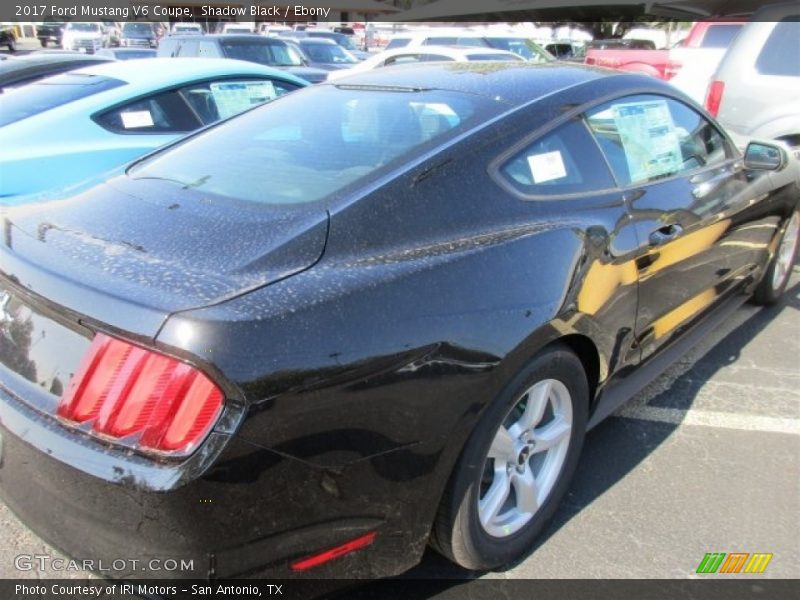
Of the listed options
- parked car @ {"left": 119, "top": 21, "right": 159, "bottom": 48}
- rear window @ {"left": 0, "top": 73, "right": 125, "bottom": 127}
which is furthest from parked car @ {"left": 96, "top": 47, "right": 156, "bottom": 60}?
parked car @ {"left": 119, "top": 21, "right": 159, "bottom": 48}

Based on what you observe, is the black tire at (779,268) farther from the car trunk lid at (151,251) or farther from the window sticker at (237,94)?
the window sticker at (237,94)

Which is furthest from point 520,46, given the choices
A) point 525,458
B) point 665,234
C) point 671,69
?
point 525,458

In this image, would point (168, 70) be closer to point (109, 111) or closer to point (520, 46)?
point (109, 111)

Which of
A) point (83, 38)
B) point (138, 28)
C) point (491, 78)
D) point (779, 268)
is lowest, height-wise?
point (83, 38)

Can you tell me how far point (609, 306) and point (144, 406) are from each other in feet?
5.32

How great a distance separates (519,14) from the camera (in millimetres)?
17078

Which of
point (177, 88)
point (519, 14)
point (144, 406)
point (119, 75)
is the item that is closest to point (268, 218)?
point (144, 406)

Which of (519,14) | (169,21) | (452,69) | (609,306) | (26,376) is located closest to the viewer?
(26,376)

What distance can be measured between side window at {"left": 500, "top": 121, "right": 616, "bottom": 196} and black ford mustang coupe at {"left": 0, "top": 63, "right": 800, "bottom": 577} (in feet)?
0.04

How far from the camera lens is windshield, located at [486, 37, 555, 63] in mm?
14287

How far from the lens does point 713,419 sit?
318cm

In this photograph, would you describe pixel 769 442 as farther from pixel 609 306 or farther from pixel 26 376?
pixel 26 376

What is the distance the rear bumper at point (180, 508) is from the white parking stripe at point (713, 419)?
191cm

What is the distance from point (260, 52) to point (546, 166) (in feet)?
31.2
